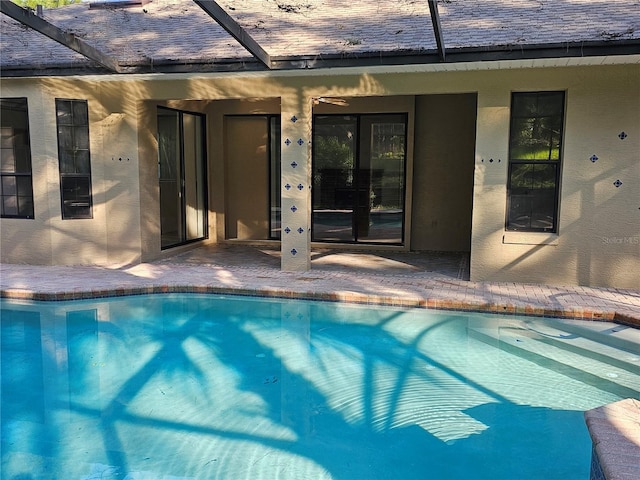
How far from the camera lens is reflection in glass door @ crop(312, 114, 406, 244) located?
11211 mm

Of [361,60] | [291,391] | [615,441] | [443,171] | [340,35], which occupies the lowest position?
[291,391]

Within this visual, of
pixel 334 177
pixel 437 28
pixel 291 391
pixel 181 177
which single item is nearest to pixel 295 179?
pixel 334 177

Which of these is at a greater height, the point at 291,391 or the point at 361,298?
the point at 361,298

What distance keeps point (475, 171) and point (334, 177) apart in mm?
4193

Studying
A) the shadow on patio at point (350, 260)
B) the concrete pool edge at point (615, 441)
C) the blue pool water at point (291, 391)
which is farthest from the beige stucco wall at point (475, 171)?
the concrete pool edge at point (615, 441)

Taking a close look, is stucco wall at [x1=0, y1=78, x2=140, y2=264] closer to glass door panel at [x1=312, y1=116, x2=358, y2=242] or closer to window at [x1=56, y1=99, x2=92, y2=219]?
window at [x1=56, y1=99, x2=92, y2=219]

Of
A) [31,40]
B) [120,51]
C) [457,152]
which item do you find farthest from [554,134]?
[31,40]

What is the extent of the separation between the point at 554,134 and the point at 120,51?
680 cm

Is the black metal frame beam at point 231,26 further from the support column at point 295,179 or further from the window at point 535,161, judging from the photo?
the window at point 535,161

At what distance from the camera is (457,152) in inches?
425

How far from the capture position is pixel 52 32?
20.7 ft

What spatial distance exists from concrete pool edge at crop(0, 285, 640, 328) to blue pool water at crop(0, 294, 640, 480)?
13cm

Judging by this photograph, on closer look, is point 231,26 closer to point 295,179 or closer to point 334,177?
point 295,179

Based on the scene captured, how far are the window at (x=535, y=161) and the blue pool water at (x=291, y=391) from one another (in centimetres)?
194
